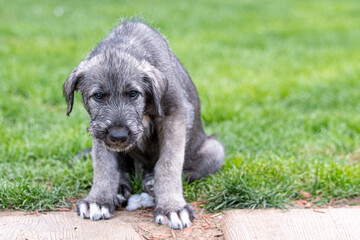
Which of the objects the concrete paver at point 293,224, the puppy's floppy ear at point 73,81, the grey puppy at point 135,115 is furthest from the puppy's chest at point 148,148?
the concrete paver at point 293,224

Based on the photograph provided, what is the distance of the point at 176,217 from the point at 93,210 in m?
0.70

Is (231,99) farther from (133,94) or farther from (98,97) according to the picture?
(98,97)

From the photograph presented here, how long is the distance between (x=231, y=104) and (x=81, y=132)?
2.40 metres

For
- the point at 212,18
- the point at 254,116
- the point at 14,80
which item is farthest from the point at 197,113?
the point at 212,18

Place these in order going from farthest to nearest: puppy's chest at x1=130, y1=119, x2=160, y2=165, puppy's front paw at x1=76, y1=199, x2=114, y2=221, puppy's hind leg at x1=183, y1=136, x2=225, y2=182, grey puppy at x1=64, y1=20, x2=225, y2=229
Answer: puppy's hind leg at x1=183, y1=136, x2=225, y2=182 < puppy's chest at x1=130, y1=119, x2=160, y2=165 < puppy's front paw at x1=76, y1=199, x2=114, y2=221 < grey puppy at x1=64, y1=20, x2=225, y2=229

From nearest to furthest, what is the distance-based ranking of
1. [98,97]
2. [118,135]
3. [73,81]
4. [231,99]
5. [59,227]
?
[118,135] → [59,227] → [98,97] → [73,81] → [231,99]

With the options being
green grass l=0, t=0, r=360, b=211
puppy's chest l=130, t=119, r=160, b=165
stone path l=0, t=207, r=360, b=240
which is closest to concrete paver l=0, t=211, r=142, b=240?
stone path l=0, t=207, r=360, b=240

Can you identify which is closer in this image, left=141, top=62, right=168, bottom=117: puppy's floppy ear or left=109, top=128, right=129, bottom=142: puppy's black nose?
left=109, top=128, right=129, bottom=142: puppy's black nose

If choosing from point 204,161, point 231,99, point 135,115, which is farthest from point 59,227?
point 231,99

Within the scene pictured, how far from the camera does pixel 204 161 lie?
15.8 feet

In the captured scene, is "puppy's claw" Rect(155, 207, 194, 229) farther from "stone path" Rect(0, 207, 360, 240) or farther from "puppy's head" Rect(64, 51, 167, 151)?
"puppy's head" Rect(64, 51, 167, 151)

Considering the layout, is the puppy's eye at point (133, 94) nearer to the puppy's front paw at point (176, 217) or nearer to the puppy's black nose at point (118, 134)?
the puppy's black nose at point (118, 134)

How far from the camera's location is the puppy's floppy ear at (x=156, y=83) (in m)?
3.88

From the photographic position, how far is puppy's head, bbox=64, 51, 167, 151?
3646 millimetres
